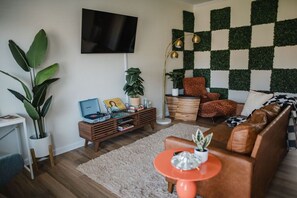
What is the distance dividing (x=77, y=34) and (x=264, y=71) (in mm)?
3576

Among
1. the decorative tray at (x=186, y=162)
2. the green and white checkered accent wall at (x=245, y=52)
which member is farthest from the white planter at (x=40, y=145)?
the green and white checkered accent wall at (x=245, y=52)

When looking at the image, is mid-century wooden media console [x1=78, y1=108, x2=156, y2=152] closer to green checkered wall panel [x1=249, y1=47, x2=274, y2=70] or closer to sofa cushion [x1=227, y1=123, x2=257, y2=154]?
sofa cushion [x1=227, y1=123, x2=257, y2=154]

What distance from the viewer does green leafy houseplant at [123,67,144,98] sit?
11.2ft

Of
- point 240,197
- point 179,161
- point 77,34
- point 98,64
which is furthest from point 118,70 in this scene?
point 240,197

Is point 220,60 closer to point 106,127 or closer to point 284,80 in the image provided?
point 284,80

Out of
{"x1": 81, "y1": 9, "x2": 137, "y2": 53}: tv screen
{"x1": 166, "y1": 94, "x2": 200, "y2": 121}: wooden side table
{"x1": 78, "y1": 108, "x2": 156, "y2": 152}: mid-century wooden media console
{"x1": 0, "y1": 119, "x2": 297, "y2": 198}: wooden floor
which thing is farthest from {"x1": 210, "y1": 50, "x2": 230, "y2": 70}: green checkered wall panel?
{"x1": 0, "y1": 119, "x2": 297, "y2": 198}: wooden floor

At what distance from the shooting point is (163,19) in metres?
4.24

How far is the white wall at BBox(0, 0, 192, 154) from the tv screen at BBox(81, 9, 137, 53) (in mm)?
136

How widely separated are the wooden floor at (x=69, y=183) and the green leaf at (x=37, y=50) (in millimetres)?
1286

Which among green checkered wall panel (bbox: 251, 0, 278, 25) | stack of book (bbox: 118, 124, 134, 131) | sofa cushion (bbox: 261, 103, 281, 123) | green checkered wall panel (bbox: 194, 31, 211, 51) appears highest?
green checkered wall panel (bbox: 251, 0, 278, 25)

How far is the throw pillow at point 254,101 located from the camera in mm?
2980

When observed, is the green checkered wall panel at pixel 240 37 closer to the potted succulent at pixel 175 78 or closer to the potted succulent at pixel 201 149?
the potted succulent at pixel 175 78

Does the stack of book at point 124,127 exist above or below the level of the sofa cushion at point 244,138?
below

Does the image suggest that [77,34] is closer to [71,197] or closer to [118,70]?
[118,70]
